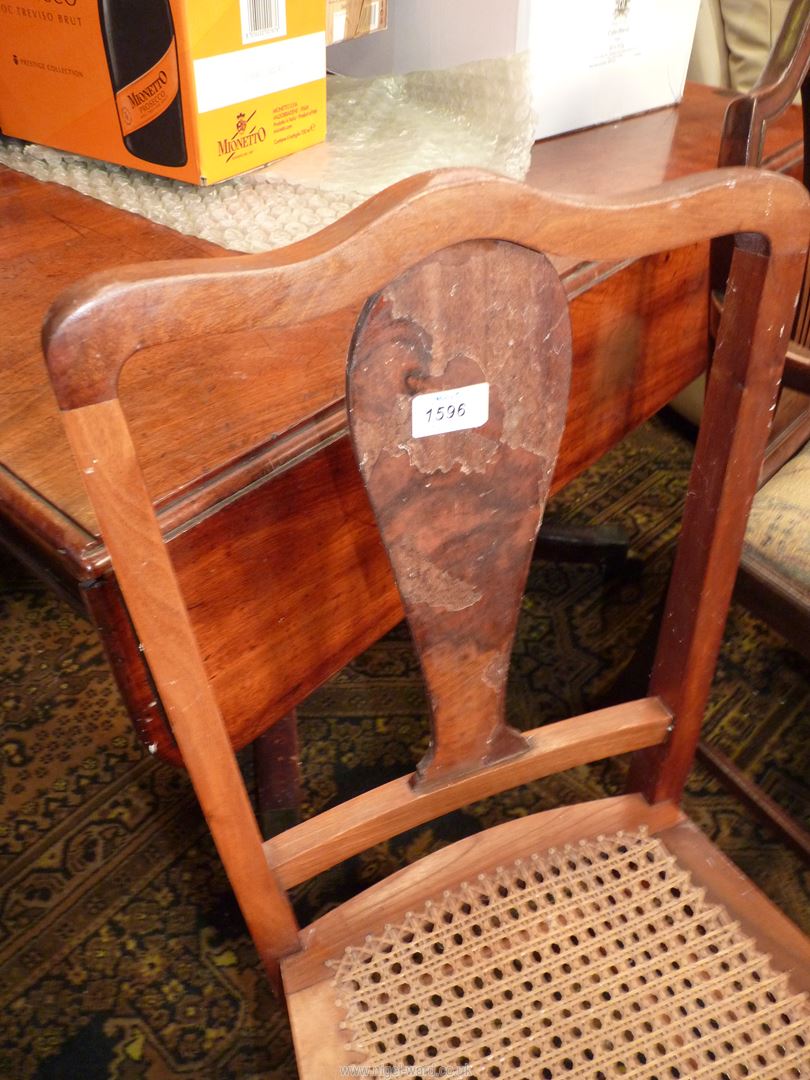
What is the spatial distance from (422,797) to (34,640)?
1086 mm

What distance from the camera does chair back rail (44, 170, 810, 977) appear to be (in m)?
0.42

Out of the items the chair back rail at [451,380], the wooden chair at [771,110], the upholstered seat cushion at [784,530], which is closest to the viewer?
the chair back rail at [451,380]

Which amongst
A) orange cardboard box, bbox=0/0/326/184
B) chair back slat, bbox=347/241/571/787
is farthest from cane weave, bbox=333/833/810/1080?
orange cardboard box, bbox=0/0/326/184

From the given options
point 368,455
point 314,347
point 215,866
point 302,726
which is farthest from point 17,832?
point 368,455

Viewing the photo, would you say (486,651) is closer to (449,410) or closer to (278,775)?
(449,410)

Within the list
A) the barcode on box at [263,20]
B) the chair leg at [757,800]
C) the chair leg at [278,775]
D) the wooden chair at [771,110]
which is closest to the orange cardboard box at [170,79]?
the barcode on box at [263,20]

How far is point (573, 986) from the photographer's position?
0.72m

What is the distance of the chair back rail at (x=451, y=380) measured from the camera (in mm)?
420

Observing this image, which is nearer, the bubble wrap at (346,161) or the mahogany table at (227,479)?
the mahogany table at (227,479)

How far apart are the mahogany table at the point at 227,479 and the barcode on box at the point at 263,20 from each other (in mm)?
216

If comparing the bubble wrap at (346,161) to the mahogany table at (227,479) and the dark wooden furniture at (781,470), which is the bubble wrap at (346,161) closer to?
the mahogany table at (227,479)

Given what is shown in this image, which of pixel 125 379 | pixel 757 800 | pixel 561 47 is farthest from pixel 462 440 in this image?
pixel 757 800

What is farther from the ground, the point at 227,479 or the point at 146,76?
the point at 146,76

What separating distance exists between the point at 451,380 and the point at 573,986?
1.64 ft
